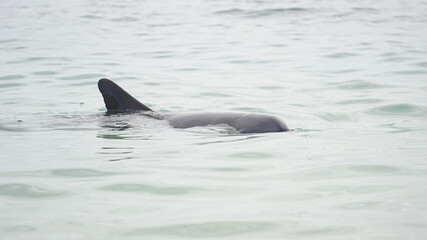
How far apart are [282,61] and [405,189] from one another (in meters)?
10.9

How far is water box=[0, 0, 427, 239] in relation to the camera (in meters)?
4.39

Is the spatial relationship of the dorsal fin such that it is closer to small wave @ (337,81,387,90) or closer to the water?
the water

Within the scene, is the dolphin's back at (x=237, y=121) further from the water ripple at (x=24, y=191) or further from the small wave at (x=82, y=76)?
the small wave at (x=82, y=76)

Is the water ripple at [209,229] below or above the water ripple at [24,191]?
above

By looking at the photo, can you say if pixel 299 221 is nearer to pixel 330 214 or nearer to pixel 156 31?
pixel 330 214

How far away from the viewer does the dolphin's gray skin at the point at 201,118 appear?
7652 mm

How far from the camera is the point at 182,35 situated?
70.2 ft

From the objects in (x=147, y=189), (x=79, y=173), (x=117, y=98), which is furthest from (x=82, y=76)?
(x=147, y=189)

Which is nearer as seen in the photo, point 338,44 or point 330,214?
point 330,214

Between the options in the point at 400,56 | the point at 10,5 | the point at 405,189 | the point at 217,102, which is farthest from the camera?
the point at 10,5

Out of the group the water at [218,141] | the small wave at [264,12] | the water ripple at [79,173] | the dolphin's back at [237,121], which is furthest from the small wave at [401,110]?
the small wave at [264,12]

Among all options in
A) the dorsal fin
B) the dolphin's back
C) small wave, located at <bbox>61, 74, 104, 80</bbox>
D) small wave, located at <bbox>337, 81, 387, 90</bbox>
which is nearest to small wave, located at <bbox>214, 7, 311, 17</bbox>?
small wave, located at <bbox>61, 74, 104, 80</bbox>

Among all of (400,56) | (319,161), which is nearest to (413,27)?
(400,56)

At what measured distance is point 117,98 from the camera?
29.2 feet
